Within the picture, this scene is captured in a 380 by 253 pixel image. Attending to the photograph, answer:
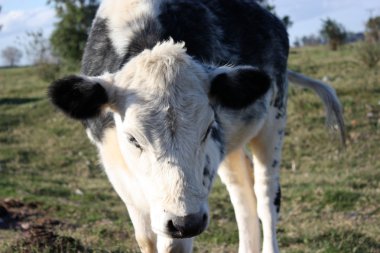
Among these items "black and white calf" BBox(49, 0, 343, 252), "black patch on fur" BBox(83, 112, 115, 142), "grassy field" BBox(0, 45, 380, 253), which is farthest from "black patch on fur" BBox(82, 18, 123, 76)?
"grassy field" BBox(0, 45, 380, 253)

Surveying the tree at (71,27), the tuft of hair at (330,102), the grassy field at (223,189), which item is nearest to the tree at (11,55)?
the tree at (71,27)

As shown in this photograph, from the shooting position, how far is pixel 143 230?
216 inches

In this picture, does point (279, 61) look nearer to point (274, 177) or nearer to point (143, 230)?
point (274, 177)

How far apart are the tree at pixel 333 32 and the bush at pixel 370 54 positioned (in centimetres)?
1588

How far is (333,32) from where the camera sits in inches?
1444

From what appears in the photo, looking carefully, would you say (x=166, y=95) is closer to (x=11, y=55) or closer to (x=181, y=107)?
(x=181, y=107)

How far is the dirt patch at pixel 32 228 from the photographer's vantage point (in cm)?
595

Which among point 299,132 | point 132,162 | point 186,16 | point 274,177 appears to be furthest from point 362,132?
point 132,162

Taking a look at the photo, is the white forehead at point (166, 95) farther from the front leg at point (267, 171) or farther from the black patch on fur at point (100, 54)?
the front leg at point (267, 171)

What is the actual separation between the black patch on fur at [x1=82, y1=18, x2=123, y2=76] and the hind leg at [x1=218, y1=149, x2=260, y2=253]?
2063mm

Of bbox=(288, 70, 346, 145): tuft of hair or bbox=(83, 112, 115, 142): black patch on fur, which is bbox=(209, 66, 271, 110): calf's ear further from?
bbox=(288, 70, 346, 145): tuft of hair

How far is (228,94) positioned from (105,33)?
4.47 ft

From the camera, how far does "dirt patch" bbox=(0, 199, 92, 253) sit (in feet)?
19.5

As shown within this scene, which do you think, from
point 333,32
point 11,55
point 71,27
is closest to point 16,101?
point 71,27
